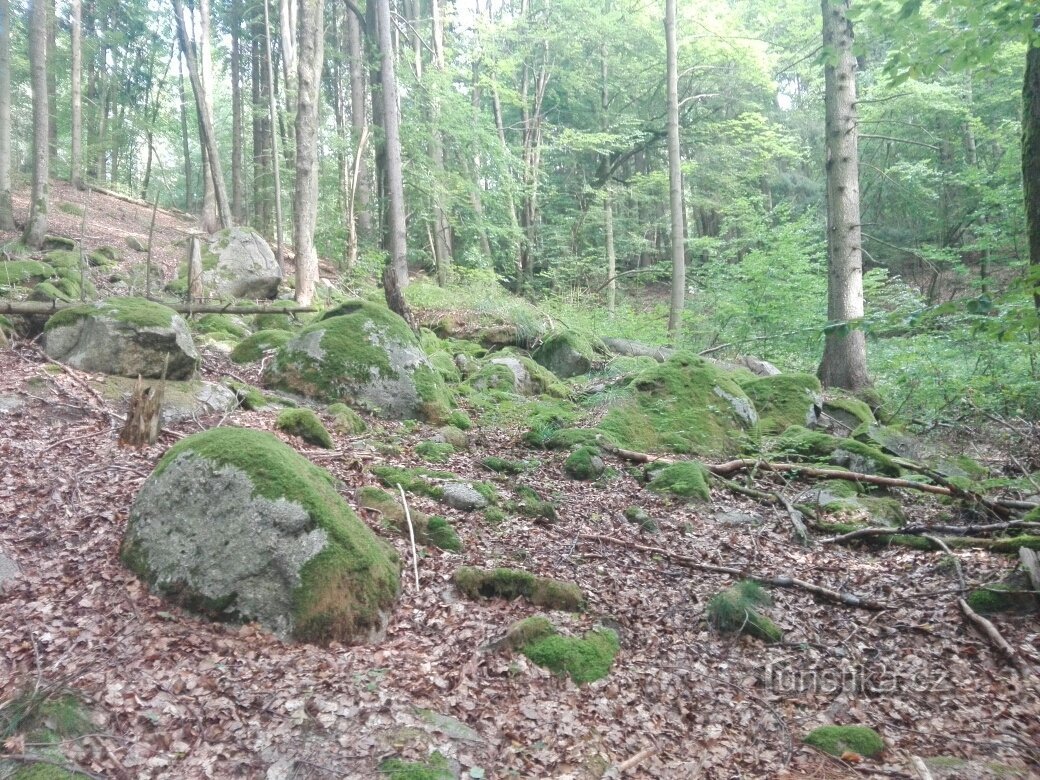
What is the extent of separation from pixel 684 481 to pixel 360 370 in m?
4.53

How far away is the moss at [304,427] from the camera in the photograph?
7.10 meters

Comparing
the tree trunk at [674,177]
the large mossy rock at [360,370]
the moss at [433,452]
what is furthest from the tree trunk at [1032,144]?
the tree trunk at [674,177]

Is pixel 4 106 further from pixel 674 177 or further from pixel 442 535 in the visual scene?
pixel 442 535

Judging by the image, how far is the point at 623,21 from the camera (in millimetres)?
23734

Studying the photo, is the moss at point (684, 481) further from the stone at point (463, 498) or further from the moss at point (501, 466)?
the stone at point (463, 498)

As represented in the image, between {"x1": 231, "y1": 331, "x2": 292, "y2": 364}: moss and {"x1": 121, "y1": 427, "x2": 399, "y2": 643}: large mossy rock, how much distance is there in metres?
5.49

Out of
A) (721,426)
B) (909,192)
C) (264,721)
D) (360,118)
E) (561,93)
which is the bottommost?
(264,721)

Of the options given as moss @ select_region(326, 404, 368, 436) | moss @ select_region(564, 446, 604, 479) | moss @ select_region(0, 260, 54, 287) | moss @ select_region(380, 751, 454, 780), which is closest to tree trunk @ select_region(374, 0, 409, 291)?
moss @ select_region(326, 404, 368, 436)

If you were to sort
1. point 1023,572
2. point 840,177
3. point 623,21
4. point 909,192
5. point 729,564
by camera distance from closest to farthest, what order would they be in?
point 1023,572
point 729,564
point 840,177
point 909,192
point 623,21

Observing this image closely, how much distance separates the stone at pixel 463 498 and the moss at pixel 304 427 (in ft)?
4.98

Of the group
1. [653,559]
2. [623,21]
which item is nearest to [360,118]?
[623,21]

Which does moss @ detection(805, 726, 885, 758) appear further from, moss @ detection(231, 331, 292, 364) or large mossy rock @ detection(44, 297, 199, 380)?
moss @ detection(231, 331, 292, 364)

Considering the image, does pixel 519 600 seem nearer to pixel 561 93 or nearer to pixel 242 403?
pixel 242 403

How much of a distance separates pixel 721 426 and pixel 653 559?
431 centimetres
